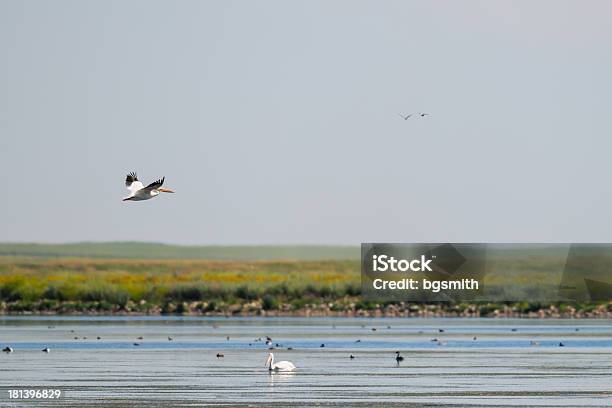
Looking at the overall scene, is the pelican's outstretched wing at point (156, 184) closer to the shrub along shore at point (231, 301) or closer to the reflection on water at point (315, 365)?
the reflection on water at point (315, 365)

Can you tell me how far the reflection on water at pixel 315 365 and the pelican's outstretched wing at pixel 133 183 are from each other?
14.9ft

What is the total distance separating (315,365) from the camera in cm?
4612

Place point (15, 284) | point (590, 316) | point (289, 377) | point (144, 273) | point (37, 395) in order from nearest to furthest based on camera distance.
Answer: point (37, 395) → point (289, 377) → point (590, 316) → point (15, 284) → point (144, 273)

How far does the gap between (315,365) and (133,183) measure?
38.7ft

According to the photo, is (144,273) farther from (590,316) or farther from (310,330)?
(310,330)

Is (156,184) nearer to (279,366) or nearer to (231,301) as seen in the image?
(279,366)

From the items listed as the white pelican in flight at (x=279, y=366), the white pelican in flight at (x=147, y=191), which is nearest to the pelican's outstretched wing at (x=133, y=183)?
the white pelican in flight at (x=147, y=191)

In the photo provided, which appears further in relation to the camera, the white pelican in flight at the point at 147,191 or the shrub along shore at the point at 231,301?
the shrub along shore at the point at 231,301

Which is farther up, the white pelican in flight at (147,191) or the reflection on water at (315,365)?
the white pelican in flight at (147,191)

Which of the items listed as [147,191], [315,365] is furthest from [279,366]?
[147,191]

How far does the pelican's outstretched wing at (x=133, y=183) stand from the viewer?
118 ft

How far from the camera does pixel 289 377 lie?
41750 mm

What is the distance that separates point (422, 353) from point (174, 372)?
37.0ft

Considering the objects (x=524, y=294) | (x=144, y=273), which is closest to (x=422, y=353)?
(x=524, y=294)
